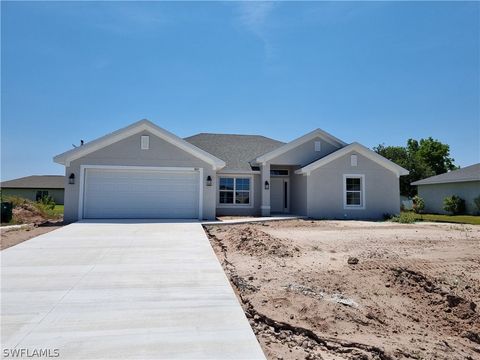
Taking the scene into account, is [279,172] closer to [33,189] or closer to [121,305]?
[121,305]

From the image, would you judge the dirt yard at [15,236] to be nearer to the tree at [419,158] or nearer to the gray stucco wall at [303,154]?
the gray stucco wall at [303,154]

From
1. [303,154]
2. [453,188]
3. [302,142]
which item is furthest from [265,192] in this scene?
[453,188]

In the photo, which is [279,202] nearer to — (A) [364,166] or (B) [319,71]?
(A) [364,166]

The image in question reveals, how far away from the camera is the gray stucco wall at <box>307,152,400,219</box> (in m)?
18.6

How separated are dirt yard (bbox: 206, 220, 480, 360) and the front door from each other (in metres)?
11.5

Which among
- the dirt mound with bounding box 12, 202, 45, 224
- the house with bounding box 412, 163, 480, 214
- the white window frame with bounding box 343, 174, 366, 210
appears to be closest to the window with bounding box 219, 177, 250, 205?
the white window frame with bounding box 343, 174, 366, 210

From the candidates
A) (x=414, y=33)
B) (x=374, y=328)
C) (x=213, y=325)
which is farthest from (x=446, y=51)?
(x=213, y=325)

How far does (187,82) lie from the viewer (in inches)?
703

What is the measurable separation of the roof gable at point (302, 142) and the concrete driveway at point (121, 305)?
11614 mm

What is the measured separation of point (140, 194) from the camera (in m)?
16.0

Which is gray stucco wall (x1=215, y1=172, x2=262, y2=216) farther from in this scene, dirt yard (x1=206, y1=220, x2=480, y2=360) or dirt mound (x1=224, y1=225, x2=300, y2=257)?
dirt yard (x1=206, y1=220, x2=480, y2=360)

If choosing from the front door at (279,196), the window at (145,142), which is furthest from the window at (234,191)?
the window at (145,142)

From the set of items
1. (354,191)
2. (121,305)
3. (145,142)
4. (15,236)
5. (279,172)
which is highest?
(145,142)

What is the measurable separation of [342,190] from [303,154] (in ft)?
10.4
